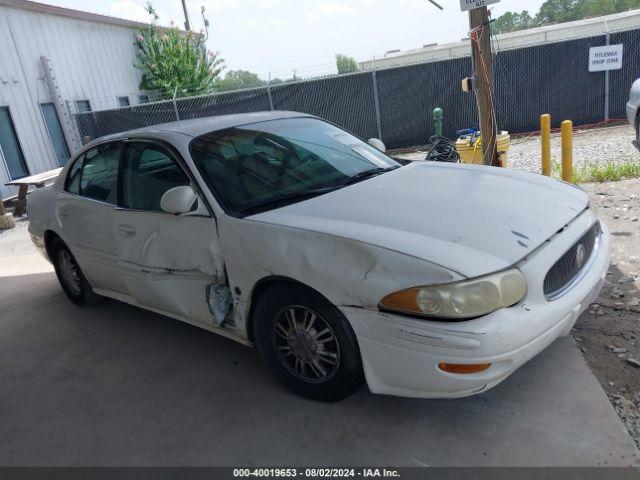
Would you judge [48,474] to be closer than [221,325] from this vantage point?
Yes

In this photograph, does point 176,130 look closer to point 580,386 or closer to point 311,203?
point 311,203

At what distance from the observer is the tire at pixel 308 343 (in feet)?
8.54

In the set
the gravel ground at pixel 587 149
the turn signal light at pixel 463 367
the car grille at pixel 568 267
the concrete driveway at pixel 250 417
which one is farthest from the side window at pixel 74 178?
the gravel ground at pixel 587 149

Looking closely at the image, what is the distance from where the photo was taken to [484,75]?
5.90 m

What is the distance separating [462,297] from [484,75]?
14.4 ft

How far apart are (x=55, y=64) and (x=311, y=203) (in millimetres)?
13980

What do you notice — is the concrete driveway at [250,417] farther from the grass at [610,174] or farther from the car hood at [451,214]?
the grass at [610,174]

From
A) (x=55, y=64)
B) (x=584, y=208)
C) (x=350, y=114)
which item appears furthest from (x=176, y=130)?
(x=55, y=64)

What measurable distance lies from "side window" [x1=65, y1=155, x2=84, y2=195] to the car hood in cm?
222

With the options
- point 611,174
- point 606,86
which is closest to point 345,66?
point 606,86

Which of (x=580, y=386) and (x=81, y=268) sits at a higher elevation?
(x=81, y=268)

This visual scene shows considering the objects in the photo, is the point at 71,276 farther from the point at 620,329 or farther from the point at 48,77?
the point at 48,77

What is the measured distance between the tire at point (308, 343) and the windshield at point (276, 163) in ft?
2.00

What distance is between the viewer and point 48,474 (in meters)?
2.73
